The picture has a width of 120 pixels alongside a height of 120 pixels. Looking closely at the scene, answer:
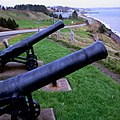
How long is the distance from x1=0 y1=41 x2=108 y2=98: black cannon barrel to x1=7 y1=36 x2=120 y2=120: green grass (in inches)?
57.0

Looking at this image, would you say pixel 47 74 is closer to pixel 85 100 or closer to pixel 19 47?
pixel 85 100

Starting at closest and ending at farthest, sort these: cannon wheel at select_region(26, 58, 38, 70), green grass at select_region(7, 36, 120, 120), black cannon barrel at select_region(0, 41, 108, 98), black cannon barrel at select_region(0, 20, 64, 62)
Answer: black cannon barrel at select_region(0, 41, 108, 98) < green grass at select_region(7, 36, 120, 120) < black cannon barrel at select_region(0, 20, 64, 62) < cannon wheel at select_region(26, 58, 38, 70)

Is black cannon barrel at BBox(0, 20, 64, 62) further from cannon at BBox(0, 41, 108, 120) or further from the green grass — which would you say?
cannon at BBox(0, 41, 108, 120)

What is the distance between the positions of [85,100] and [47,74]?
2.41 meters

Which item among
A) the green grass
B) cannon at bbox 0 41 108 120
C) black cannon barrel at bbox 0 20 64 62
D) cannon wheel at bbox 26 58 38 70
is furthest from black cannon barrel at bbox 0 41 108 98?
cannon wheel at bbox 26 58 38 70

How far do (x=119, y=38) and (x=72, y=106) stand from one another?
37.3 metres

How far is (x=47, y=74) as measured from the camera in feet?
12.9

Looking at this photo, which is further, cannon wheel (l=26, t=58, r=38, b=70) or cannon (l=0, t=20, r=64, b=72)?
cannon wheel (l=26, t=58, r=38, b=70)

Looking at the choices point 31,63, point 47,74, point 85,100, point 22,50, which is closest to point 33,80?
point 47,74

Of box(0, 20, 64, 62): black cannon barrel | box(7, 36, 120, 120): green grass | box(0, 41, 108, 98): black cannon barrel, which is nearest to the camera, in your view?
box(0, 41, 108, 98): black cannon barrel

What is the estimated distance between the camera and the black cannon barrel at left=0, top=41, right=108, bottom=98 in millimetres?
3756

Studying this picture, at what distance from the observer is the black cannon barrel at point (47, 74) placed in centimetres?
376

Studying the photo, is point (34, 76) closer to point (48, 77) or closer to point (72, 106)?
point (48, 77)

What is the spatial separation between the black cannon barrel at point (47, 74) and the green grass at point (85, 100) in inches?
57.0
